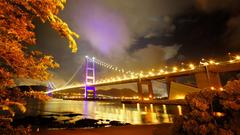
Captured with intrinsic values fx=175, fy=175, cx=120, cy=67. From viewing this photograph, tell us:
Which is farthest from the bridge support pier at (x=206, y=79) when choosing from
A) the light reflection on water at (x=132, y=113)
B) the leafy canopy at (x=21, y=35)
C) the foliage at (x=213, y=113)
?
the leafy canopy at (x=21, y=35)

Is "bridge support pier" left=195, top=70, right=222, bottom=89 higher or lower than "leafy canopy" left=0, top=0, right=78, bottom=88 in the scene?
higher

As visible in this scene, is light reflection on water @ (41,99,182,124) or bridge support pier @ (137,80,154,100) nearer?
light reflection on water @ (41,99,182,124)

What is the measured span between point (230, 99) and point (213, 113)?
2.21 feet

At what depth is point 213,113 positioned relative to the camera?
5.55m

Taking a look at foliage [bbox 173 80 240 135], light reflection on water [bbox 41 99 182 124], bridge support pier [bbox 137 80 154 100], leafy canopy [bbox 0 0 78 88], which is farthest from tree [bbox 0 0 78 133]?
bridge support pier [bbox 137 80 154 100]

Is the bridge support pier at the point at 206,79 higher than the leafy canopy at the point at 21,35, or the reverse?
the bridge support pier at the point at 206,79

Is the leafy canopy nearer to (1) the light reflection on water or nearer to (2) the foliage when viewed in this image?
(2) the foliage

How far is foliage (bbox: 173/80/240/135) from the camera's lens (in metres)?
5.15

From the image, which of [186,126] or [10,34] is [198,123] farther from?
[10,34]

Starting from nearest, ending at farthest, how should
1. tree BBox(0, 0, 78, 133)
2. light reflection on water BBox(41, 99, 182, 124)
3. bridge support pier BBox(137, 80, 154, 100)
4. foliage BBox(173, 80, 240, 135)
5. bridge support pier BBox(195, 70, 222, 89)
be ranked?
tree BBox(0, 0, 78, 133), foliage BBox(173, 80, 240, 135), light reflection on water BBox(41, 99, 182, 124), bridge support pier BBox(195, 70, 222, 89), bridge support pier BBox(137, 80, 154, 100)

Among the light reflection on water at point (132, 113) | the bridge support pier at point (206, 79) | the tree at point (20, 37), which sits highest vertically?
the bridge support pier at point (206, 79)

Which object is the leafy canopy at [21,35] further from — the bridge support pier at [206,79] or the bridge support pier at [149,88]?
the bridge support pier at [149,88]

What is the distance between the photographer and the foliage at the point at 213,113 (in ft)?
16.9

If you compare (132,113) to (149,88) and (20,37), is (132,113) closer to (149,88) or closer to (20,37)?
(149,88)
